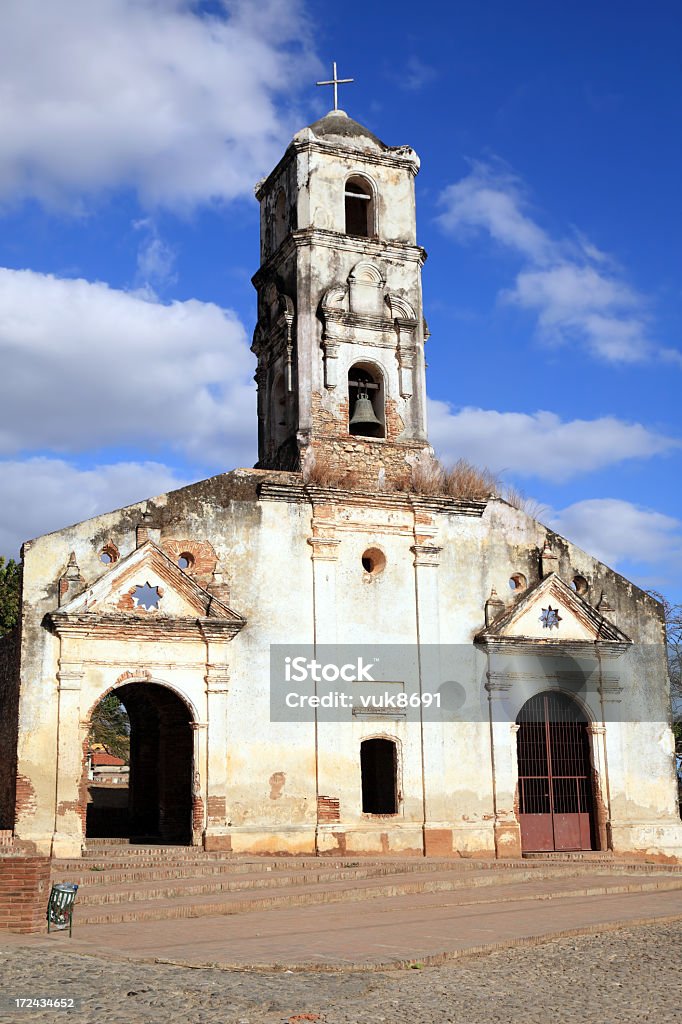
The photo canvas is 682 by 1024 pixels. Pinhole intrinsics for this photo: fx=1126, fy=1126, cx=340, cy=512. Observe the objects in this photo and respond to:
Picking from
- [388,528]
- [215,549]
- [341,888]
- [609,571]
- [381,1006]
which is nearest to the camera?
[381,1006]

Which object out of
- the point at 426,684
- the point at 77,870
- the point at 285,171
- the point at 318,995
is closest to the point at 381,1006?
the point at 318,995

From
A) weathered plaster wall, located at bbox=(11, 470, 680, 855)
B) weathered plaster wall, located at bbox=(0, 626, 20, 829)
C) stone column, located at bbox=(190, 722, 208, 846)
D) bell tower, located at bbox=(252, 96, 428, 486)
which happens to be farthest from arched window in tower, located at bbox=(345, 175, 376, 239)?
weathered plaster wall, located at bbox=(0, 626, 20, 829)

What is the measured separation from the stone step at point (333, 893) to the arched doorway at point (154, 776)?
602 cm

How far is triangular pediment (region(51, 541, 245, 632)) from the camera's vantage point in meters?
18.3

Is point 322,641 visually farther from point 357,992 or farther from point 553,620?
point 357,992

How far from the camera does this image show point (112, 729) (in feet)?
169

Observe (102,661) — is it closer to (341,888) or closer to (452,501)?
(341,888)

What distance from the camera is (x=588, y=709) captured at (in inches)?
853

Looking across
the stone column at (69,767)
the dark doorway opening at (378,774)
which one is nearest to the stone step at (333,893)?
the dark doorway opening at (378,774)

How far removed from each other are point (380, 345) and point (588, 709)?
8.13 metres

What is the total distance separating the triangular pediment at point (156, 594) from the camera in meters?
18.3

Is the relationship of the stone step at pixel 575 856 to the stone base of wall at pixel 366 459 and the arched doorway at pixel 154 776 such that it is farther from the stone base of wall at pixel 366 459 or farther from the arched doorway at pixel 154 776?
the stone base of wall at pixel 366 459

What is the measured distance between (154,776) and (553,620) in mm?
8762

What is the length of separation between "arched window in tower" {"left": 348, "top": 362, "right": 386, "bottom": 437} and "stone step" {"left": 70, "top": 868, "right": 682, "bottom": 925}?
8.61m
